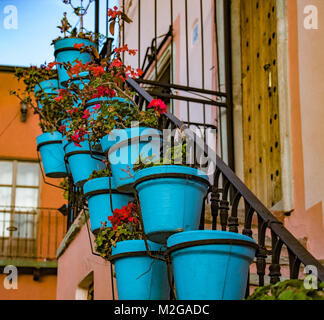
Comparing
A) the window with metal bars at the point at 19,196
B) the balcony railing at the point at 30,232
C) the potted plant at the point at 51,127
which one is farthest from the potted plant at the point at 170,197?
the window with metal bars at the point at 19,196

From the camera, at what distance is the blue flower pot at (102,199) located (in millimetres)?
4445

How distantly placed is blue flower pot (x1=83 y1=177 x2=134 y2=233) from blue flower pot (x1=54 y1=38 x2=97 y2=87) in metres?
1.54

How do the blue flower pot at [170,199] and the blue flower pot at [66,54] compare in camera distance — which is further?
the blue flower pot at [66,54]

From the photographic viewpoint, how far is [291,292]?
8.35ft

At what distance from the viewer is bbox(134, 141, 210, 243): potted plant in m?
3.52

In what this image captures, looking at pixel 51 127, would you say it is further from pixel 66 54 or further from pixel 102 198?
pixel 102 198

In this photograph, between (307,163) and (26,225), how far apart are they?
10.9 meters

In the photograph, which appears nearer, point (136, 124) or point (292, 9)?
point (136, 124)

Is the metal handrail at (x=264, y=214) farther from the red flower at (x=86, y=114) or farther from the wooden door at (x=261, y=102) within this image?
the wooden door at (x=261, y=102)

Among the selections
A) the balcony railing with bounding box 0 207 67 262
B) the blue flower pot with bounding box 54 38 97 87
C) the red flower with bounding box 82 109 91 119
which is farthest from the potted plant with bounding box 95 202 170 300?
the balcony railing with bounding box 0 207 67 262

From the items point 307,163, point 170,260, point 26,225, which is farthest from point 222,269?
point 26,225

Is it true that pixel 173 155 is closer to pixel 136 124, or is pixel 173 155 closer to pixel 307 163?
pixel 136 124

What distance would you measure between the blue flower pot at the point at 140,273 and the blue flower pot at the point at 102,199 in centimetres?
58

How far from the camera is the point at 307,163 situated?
577 centimetres
